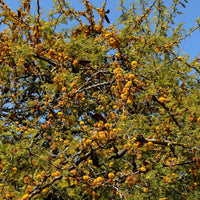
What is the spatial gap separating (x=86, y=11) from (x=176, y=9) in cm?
206

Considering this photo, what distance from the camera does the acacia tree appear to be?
10.4 feet

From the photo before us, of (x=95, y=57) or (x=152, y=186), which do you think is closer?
(x=152, y=186)

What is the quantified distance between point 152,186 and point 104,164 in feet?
2.70

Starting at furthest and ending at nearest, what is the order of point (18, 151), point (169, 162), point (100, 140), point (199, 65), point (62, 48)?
1. point (62, 48)
2. point (199, 65)
3. point (169, 162)
4. point (100, 140)
5. point (18, 151)

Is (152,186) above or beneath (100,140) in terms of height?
beneath

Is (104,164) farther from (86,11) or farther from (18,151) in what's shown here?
(86,11)

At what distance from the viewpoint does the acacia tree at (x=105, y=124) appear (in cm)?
316

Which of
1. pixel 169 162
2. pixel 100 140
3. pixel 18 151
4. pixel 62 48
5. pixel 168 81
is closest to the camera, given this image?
pixel 18 151

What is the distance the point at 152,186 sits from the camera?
3.39 metres

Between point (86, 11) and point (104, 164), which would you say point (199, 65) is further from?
point (86, 11)

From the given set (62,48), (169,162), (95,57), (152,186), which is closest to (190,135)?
(169,162)

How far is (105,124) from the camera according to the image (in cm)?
323

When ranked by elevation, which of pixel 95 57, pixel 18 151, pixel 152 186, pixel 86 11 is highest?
pixel 86 11

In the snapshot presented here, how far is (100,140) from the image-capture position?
131 inches
